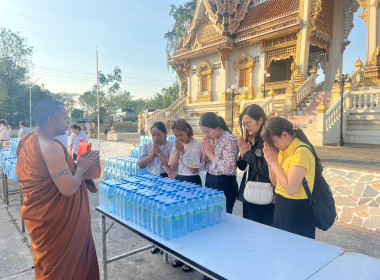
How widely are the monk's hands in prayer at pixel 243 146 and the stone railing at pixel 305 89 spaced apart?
13.3 meters

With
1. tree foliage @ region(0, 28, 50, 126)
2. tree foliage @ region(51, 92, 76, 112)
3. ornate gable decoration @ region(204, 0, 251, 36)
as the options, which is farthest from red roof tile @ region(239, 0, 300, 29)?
tree foliage @ region(51, 92, 76, 112)

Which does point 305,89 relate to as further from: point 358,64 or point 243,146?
point 243,146

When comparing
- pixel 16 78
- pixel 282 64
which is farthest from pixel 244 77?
pixel 16 78

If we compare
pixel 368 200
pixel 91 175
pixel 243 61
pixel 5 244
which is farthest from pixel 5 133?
pixel 243 61

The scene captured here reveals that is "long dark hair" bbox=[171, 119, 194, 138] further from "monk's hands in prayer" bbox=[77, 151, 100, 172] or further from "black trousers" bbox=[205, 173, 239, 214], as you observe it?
"monk's hands in prayer" bbox=[77, 151, 100, 172]

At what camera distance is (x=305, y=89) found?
49.6ft

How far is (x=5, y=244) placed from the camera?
3736mm

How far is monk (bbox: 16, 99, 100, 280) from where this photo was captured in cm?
197

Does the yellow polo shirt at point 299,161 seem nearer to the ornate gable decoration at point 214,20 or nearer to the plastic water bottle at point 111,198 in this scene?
the plastic water bottle at point 111,198

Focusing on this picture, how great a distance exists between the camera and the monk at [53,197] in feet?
6.45

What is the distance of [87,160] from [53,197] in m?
0.39

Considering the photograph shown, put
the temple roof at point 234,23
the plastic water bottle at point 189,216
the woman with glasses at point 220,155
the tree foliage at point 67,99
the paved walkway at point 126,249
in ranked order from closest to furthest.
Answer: the plastic water bottle at point 189,216, the woman with glasses at point 220,155, the paved walkway at point 126,249, the temple roof at point 234,23, the tree foliage at point 67,99

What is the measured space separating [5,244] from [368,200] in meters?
5.96

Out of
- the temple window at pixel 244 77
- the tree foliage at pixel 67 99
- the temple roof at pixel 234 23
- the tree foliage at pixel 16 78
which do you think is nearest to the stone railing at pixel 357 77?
the temple roof at pixel 234 23
